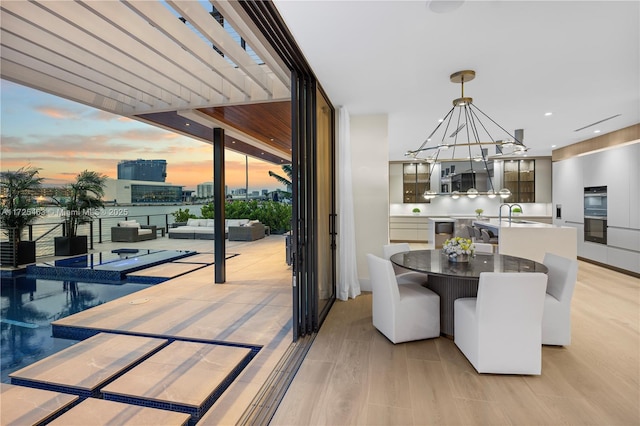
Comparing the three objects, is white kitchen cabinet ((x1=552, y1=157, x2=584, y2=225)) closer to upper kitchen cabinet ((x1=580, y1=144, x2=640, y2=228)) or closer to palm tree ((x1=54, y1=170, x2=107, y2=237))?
upper kitchen cabinet ((x1=580, y1=144, x2=640, y2=228))

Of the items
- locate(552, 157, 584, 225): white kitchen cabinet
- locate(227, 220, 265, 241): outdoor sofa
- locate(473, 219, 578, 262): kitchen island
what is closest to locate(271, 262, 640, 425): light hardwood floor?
locate(473, 219, 578, 262): kitchen island

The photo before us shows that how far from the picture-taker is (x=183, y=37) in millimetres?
2717

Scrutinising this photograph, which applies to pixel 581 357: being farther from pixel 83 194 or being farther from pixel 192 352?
pixel 83 194

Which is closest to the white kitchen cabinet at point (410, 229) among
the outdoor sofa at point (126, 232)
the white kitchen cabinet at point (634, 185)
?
the white kitchen cabinet at point (634, 185)

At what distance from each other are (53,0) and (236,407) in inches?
117

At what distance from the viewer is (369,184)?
192 inches

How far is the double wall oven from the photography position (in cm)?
630

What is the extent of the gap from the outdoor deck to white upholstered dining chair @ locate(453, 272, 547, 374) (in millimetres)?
1724

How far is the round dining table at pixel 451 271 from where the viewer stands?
300 centimetres

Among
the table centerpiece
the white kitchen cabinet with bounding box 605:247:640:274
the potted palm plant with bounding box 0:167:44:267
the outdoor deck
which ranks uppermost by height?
the potted palm plant with bounding box 0:167:44:267

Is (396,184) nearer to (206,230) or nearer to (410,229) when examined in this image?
(410,229)

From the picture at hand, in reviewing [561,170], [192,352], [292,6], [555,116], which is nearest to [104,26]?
[292,6]

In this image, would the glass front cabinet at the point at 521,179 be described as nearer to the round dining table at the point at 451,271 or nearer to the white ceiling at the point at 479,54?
the white ceiling at the point at 479,54

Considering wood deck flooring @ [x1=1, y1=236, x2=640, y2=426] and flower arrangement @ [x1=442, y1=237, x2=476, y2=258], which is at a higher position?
flower arrangement @ [x1=442, y1=237, x2=476, y2=258]
